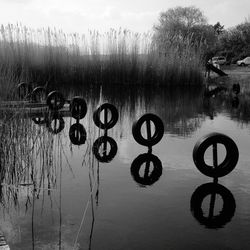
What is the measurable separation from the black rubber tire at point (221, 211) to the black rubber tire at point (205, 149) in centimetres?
19

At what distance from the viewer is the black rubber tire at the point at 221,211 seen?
4352mm

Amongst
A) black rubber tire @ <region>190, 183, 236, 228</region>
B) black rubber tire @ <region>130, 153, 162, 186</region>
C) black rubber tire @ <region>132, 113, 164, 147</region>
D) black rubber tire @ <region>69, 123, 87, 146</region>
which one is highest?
black rubber tire @ <region>132, 113, 164, 147</region>

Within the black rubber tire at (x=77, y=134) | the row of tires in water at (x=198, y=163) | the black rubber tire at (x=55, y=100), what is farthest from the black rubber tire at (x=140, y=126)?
the black rubber tire at (x=55, y=100)

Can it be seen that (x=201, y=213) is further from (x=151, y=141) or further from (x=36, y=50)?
(x=36, y=50)

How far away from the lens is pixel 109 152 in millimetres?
6957

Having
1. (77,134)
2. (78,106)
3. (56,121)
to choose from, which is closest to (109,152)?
(77,134)

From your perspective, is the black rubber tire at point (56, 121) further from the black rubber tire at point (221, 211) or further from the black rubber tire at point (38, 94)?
the black rubber tire at point (221, 211)

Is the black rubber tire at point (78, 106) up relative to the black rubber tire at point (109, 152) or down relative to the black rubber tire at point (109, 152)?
up

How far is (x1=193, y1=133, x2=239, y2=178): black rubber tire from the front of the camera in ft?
17.1

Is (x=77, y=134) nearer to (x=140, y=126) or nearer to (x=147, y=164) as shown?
(x=140, y=126)

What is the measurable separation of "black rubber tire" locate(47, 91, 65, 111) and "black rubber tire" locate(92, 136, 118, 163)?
2409 mm

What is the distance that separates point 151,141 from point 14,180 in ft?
9.10

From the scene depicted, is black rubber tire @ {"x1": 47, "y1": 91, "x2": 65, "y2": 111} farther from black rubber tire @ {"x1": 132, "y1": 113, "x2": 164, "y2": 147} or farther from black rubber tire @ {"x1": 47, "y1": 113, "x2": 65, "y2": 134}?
black rubber tire @ {"x1": 132, "y1": 113, "x2": 164, "y2": 147}

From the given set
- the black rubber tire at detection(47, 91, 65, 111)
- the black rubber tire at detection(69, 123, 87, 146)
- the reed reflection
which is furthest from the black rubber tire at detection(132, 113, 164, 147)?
the black rubber tire at detection(47, 91, 65, 111)
